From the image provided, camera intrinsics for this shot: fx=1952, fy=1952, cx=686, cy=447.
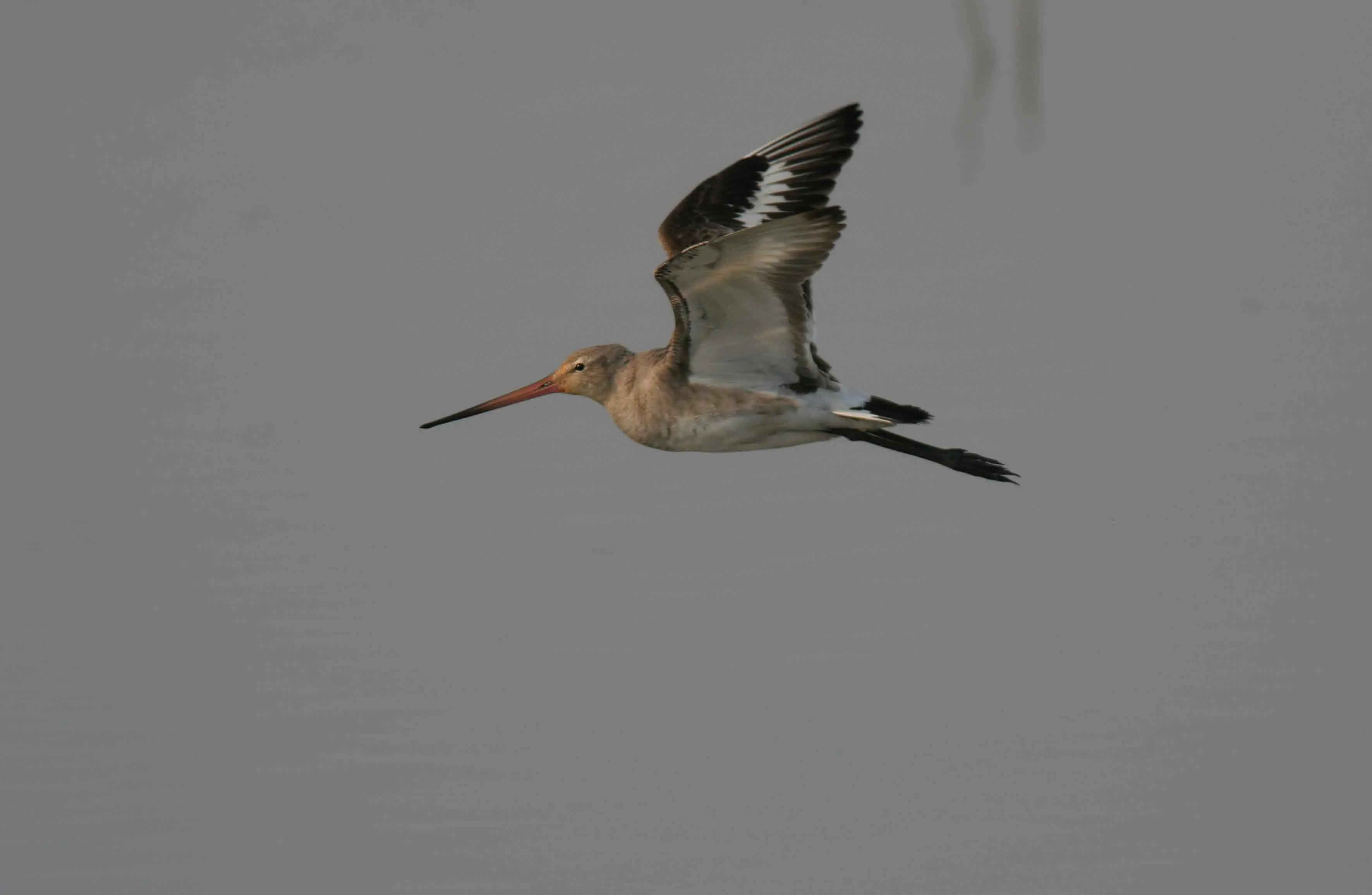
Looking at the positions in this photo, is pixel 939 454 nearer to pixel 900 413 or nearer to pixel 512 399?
pixel 900 413

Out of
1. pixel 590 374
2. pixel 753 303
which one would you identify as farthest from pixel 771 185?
pixel 590 374

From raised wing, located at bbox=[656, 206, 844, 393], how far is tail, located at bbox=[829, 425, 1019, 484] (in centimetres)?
19

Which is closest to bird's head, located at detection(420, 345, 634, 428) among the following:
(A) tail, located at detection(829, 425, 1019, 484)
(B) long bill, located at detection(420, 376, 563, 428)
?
(B) long bill, located at detection(420, 376, 563, 428)

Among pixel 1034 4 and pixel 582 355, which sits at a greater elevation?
pixel 1034 4

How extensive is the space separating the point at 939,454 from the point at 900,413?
408mm

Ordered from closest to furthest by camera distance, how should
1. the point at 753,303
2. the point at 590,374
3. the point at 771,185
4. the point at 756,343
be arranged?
1. the point at 753,303
2. the point at 756,343
3. the point at 771,185
4. the point at 590,374

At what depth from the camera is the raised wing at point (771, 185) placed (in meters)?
6.02

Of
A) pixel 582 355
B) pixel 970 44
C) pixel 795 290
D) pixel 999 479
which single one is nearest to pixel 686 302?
pixel 795 290

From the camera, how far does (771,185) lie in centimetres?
623

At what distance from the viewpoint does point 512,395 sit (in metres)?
6.89

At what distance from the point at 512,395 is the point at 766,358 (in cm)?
118

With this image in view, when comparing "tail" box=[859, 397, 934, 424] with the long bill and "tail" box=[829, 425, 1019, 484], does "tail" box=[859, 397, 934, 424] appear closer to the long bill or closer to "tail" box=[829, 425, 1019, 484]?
"tail" box=[829, 425, 1019, 484]

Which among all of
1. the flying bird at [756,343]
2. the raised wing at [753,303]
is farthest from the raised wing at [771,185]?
the raised wing at [753,303]

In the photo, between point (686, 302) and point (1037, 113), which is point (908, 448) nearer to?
point (686, 302)
